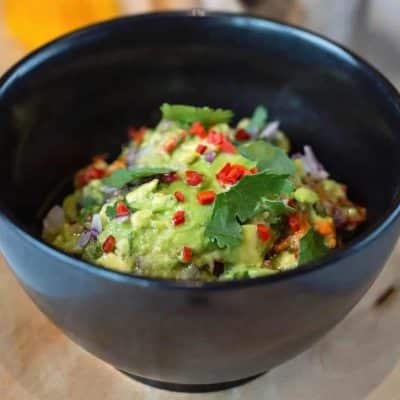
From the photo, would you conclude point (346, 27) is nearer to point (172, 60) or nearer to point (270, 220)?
point (172, 60)

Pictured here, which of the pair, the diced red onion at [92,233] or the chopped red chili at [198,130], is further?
the chopped red chili at [198,130]

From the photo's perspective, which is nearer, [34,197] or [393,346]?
[393,346]

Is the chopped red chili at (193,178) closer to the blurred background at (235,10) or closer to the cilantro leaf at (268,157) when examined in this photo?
the cilantro leaf at (268,157)

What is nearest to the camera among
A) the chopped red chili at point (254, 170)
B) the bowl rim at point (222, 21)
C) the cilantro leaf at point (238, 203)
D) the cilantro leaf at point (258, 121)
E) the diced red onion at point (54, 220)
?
the bowl rim at point (222, 21)

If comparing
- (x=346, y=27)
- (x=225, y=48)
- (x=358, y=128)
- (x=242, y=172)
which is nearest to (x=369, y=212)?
(x=358, y=128)

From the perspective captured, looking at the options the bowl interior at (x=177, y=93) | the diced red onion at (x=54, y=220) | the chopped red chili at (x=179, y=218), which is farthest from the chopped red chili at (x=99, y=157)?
the chopped red chili at (x=179, y=218)

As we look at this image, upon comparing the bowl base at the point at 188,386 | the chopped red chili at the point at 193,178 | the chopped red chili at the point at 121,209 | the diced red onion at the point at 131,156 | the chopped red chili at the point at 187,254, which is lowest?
the bowl base at the point at 188,386
